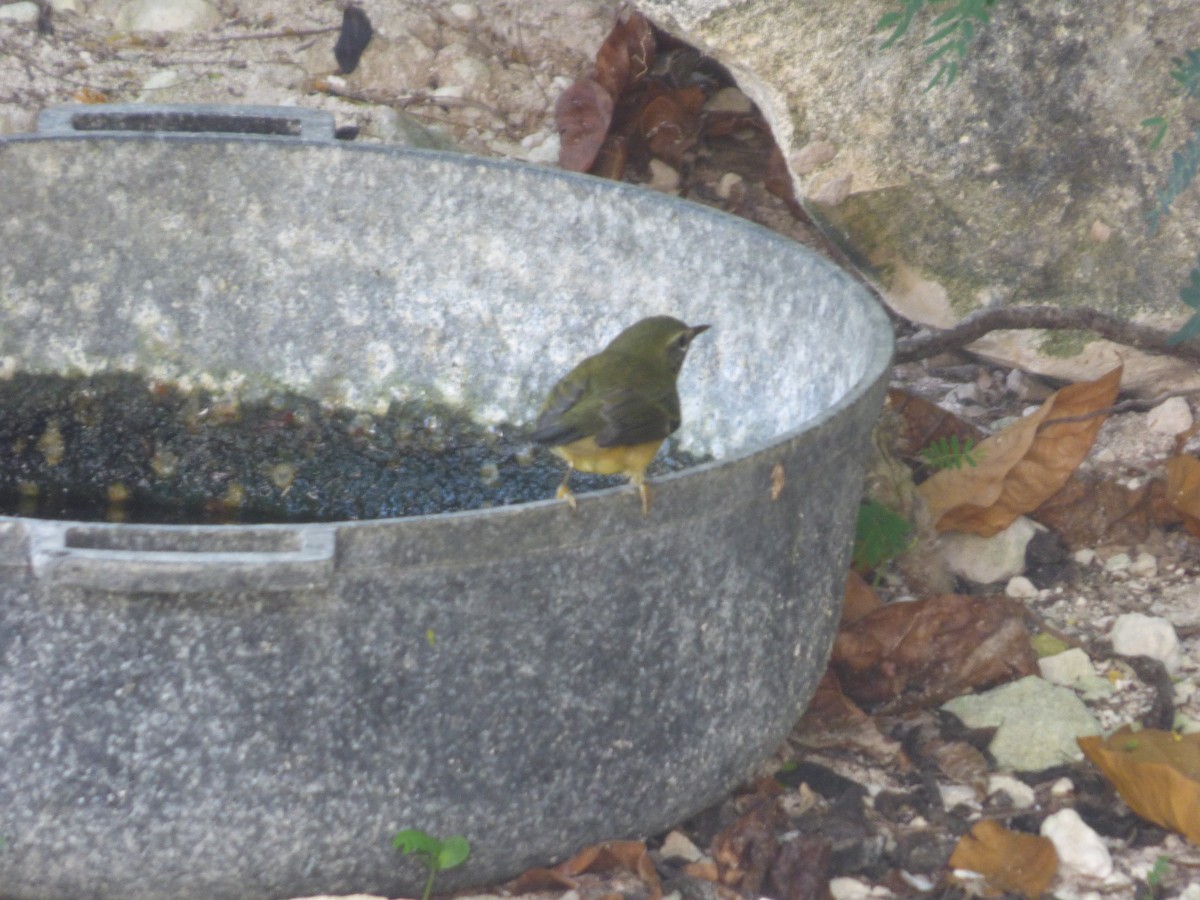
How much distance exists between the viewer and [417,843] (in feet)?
7.56

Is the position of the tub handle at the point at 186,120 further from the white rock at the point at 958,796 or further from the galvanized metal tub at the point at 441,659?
the white rock at the point at 958,796

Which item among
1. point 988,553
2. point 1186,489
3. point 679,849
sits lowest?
point 679,849

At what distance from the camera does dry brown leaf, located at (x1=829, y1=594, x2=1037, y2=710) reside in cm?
328

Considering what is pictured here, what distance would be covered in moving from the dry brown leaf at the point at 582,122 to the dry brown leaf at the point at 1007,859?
2729mm

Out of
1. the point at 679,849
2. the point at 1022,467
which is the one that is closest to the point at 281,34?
the point at 1022,467

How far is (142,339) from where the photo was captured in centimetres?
393

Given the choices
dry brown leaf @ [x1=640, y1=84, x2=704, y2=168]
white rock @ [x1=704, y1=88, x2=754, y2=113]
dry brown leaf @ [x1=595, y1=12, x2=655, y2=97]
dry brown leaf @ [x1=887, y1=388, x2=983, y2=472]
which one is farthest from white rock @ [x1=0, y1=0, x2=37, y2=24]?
dry brown leaf @ [x1=887, y1=388, x2=983, y2=472]

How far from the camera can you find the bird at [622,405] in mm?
2721

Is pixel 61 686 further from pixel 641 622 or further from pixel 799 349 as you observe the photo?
pixel 799 349

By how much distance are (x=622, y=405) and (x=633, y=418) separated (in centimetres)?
3

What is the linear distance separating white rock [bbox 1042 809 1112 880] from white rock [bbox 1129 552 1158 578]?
107 centimetres

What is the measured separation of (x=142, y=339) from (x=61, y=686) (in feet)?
6.45

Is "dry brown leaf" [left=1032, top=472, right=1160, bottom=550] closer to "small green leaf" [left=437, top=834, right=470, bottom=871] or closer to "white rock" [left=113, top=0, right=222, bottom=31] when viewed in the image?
"small green leaf" [left=437, top=834, right=470, bottom=871]

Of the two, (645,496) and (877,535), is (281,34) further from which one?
(645,496)
